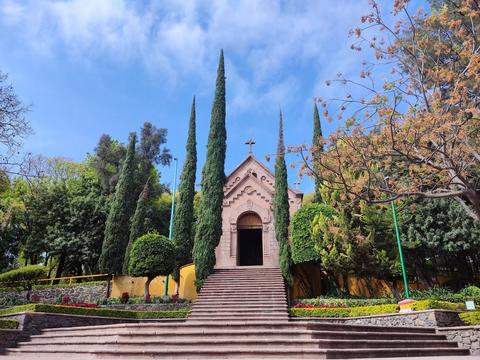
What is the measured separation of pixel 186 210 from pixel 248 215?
490 cm

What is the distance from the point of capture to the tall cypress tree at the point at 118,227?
20531 millimetres

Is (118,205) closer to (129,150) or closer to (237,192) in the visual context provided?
(129,150)

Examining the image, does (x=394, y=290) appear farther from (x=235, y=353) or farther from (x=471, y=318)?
(x=235, y=353)

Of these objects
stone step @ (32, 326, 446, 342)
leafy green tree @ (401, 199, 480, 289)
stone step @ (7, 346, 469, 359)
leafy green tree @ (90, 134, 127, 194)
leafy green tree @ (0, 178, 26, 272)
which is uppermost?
leafy green tree @ (90, 134, 127, 194)

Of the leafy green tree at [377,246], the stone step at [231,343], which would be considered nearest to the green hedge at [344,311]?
the leafy green tree at [377,246]

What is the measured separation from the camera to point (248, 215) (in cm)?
2392

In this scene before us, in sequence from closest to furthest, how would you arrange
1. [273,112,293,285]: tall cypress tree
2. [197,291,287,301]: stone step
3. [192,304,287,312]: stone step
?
1. [192,304,287,312]: stone step
2. [197,291,287,301]: stone step
3. [273,112,293,285]: tall cypress tree

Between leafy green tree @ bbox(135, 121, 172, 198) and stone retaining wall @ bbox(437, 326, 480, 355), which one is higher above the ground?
leafy green tree @ bbox(135, 121, 172, 198)

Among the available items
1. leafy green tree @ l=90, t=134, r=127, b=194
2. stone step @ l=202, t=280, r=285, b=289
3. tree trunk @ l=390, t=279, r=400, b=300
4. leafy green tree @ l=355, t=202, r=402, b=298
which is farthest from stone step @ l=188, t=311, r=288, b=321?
leafy green tree @ l=90, t=134, r=127, b=194

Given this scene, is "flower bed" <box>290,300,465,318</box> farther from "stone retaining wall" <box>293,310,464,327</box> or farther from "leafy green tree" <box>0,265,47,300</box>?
"leafy green tree" <box>0,265,47,300</box>

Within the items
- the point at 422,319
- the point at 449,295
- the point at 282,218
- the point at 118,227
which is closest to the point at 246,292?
the point at 282,218

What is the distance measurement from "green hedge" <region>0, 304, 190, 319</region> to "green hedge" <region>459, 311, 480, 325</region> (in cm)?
1011

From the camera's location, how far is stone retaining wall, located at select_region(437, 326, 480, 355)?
10.2 metres

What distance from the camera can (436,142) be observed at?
9.94 meters
